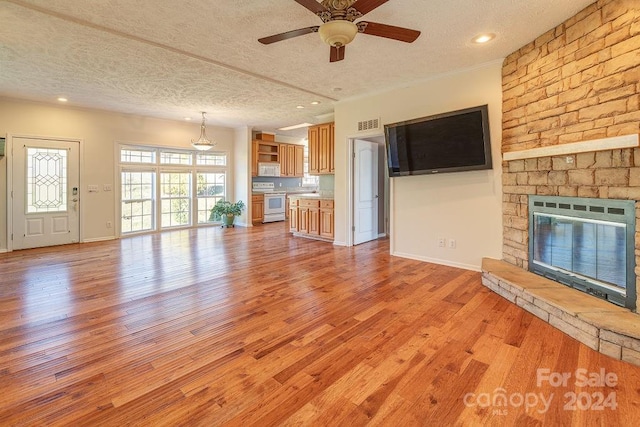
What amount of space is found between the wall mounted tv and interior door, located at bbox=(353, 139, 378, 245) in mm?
1061

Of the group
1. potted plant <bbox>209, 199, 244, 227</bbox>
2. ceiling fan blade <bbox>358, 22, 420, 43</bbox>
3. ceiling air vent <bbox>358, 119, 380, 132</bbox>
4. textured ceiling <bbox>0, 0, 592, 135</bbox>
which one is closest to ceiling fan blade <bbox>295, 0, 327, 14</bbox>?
ceiling fan blade <bbox>358, 22, 420, 43</bbox>

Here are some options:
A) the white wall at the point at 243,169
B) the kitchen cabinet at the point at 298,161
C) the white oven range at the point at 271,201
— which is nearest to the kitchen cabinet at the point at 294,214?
the white wall at the point at 243,169

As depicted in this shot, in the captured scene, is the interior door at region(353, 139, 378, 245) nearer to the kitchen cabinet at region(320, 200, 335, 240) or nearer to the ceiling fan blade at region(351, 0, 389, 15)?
the kitchen cabinet at region(320, 200, 335, 240)

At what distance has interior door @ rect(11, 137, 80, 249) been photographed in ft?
18.1

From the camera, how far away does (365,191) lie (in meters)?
5.94

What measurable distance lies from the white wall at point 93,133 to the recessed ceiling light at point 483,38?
6.48 m

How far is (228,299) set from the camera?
10.3 ft

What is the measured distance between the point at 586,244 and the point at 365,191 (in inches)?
141

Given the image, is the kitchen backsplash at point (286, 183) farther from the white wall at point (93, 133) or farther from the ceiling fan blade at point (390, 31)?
the ceiling fan blade at point (390, 31)

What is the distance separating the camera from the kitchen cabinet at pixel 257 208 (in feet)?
28.9

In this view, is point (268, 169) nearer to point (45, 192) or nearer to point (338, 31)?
point (45, 192)

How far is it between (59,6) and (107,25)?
1.19 feet

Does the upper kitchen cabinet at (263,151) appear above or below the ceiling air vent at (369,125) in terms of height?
above

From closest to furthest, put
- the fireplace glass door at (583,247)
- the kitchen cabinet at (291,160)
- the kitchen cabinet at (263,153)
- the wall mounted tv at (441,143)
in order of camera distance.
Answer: the fireplace glass door at (583,247)
the wall mounted tv at (441,143)
the kitchen cabinet at (263,153)
the kitchen cabinet at (291,160)
